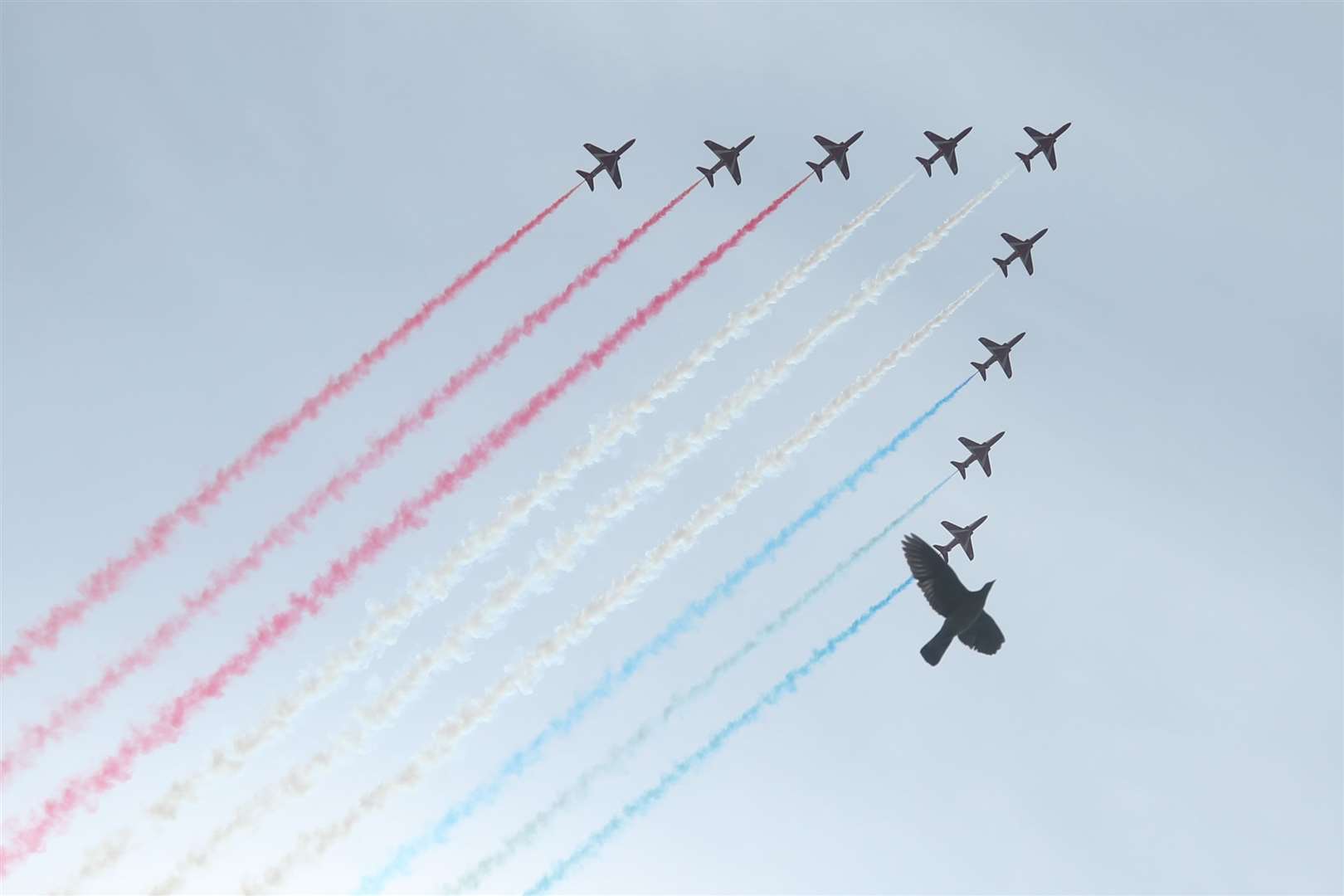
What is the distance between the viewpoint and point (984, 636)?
66.4 meters

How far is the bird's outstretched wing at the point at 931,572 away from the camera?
64.0 meters

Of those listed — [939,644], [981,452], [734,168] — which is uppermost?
[734,168]

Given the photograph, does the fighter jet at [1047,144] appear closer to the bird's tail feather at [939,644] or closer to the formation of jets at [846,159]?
the formation of jets at [846,159]

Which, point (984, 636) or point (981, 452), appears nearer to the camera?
point (984, 636)

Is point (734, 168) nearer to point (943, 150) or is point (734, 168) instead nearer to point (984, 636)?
point (943, 150)

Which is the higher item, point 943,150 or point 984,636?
point 943,150

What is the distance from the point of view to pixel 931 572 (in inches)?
2525

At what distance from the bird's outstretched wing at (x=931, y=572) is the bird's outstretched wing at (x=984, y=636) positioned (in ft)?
Answer: 7.26

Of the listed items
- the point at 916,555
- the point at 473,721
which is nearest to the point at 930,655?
the point at 916,555

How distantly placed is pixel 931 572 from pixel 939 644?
375 cm

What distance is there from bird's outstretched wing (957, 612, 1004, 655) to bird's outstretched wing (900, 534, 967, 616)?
221cm

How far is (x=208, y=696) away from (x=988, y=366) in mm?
44995

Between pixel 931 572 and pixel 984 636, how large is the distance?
15.6ft

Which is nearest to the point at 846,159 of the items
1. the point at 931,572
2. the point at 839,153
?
the point at 839,153
